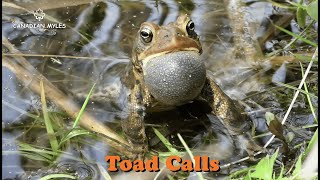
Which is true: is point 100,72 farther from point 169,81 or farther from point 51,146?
point 169,81

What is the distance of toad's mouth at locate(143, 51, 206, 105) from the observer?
11.2ft

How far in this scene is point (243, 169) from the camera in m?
3.41

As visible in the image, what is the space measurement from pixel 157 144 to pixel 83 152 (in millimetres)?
501

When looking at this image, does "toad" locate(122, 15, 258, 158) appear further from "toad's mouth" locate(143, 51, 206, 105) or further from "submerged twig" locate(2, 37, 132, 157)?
"submerged twig" locate(2, 37, 132, 157)

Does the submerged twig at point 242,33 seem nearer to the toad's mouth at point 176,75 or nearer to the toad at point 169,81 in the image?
the toad at point 169,81

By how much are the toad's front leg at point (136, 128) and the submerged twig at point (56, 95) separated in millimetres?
68

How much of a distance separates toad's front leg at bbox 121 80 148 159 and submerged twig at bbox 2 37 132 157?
0.07m

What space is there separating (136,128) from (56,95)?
0.82 metres

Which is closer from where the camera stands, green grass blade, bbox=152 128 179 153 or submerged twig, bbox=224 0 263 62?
green grass blade, bbox=152 128 179 153

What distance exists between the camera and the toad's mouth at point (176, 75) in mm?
3400

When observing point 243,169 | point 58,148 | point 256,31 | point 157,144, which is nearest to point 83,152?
point 58,148

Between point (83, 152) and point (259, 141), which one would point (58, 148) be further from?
point (259, 141)

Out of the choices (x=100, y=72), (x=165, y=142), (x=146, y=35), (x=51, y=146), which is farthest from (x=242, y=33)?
(x=51, y=146)

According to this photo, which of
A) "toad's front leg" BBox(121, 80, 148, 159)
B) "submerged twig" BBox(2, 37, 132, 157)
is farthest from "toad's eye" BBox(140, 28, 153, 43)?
"submerged twig" BBox(2, 37, 132, 157)
